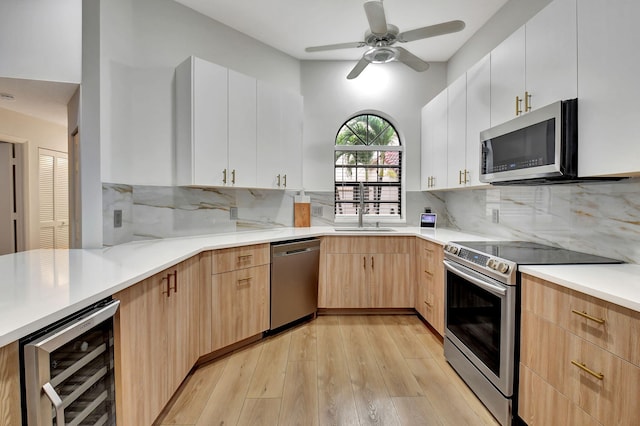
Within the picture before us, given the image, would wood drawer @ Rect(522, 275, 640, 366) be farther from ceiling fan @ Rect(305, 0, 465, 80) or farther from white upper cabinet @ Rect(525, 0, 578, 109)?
ceiling fan @ Rect(305, 0, 465, 80)

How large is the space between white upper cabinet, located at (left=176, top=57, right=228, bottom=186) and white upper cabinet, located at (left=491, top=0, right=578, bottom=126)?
7.07 ft

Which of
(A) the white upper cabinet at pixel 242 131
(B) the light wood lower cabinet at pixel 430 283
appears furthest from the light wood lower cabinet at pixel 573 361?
(A) the white upper cabinet at pixel 242 131

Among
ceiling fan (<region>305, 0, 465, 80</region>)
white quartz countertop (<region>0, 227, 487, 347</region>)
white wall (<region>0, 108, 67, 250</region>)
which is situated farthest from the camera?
white wall (<region>0, 108, 67, 250</region>)

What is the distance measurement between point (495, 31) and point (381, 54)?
45.7 inches

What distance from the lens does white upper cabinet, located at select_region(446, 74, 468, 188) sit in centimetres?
277

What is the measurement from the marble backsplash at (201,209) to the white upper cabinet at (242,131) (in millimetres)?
338

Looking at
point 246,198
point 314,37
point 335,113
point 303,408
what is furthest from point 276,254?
point 314,37

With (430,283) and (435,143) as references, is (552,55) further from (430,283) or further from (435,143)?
(430,283)

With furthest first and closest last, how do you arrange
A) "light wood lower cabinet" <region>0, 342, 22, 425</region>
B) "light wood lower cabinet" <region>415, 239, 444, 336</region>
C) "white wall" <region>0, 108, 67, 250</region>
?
"white wall" <region>0, 108, 67, 250</region> < "light wood lower cabinet" <region>415, 239, 444, 336</region> < "light wood lower cabinet" <region>0, 342, 22, 425</region>

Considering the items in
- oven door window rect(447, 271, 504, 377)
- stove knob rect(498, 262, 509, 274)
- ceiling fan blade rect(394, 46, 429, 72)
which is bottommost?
oven door window rect(447, 271, 504, 377)

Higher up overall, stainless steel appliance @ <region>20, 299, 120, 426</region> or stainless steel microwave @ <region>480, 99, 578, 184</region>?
stainless steel microwave @ <region>480, 99, 578, 184</region>

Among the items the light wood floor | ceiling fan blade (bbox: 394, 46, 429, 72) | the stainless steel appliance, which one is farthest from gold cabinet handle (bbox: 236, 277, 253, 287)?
ceiling fan blade (bbox: 394, 46, 429, 72)

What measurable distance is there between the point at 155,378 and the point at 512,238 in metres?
2.72

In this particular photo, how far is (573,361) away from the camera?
4.42ft
